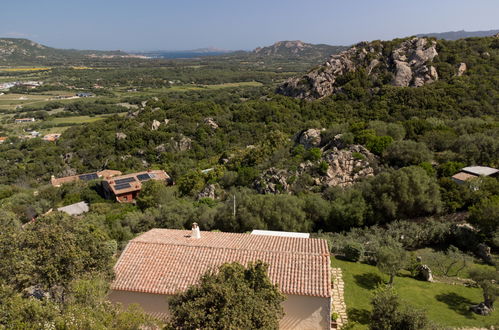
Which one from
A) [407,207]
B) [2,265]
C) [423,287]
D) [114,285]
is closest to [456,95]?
[407,207]

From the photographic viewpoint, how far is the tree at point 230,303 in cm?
732

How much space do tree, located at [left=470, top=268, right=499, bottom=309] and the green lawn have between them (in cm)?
51

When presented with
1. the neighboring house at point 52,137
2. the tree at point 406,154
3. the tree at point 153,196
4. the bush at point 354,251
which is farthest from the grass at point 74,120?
the bush at point 354,251

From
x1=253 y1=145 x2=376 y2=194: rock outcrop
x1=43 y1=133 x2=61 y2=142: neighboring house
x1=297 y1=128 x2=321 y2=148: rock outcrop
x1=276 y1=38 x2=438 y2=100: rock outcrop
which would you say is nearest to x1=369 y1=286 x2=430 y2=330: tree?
Answer: x1=253 y1=145 x2=376 y2=194: rock outcrop

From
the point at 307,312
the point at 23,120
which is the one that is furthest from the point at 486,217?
the point at 23,120

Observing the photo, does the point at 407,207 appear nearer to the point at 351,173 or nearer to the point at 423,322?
the point at 351,173

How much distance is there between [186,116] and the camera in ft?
205

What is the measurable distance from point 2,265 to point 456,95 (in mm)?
49521

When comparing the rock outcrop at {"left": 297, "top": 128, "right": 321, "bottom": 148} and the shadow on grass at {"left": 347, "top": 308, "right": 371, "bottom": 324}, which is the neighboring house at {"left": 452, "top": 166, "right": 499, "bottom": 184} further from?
the shadow on grass at {"left": 347, "top": 308, "right": 371, "bottom": 324}

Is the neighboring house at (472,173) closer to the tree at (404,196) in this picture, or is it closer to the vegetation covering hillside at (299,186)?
the vegetation covering hillside at (299,186)

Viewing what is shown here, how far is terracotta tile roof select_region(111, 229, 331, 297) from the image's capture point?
11.9m

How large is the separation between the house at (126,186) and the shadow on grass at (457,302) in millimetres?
32713

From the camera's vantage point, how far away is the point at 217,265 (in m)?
12.6

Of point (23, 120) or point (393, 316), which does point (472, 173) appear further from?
point (23, 120)
